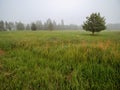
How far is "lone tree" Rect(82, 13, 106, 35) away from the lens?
103 ft

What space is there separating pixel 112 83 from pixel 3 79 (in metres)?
4.61

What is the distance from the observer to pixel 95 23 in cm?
3139

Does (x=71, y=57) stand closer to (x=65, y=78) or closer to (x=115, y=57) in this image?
(x=65, y=78)

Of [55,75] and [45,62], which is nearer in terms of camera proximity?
[55,75]

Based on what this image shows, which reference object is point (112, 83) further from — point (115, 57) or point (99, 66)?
point (115, 57)

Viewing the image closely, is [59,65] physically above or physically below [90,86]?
above

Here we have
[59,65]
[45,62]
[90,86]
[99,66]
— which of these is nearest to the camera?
[90,86]

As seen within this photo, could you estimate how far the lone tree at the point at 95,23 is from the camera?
103 ft

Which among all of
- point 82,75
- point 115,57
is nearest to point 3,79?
point 82,75

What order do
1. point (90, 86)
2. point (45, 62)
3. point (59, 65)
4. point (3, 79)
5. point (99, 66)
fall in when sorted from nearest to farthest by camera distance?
point (90, 86), point (3, 79), point (99, 66), point (59, 65), point (45, 62)

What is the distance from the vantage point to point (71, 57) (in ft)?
21.3

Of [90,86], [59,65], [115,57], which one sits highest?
[115,57]

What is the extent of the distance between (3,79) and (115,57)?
5.80 m

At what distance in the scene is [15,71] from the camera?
17.1 feet
